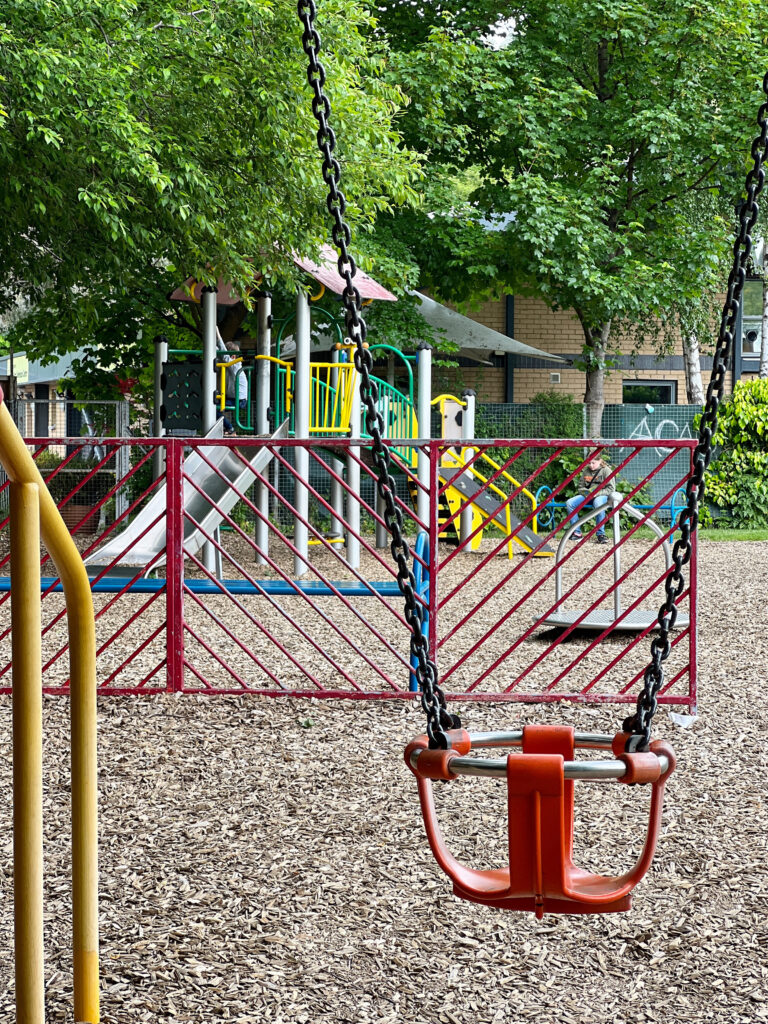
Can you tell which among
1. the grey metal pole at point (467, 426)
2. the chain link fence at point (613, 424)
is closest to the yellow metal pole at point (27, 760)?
the grey metal pole at point (467, 426)

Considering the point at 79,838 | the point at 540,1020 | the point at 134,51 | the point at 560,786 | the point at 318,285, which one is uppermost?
the point at 134,51

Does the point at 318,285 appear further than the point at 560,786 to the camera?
Yes

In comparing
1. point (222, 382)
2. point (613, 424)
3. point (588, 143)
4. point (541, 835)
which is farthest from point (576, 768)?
point (613, 424)

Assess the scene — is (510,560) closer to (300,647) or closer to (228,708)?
(300,647)

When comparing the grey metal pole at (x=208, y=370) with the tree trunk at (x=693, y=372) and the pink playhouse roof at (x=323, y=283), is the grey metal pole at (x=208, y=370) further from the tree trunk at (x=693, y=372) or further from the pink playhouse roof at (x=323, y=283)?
the tree trunk at (x=693, y=372)

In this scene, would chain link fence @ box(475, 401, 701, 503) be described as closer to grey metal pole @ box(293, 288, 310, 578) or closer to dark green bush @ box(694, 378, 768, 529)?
dark green bush @ box(694, 378, 768, 529)

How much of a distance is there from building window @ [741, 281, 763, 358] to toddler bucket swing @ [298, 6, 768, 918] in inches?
869

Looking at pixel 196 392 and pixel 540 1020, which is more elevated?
pixel 196 392

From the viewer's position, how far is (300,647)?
7.50 metres

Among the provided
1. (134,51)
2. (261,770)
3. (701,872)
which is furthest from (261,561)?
(701,872)

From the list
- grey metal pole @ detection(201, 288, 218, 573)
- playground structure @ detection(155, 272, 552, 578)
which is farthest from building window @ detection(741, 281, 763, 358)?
grey metal pole @ detection(201, 288, 218, 573)

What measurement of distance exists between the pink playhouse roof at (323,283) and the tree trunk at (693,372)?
9.59m

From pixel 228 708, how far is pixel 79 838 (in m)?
3.08

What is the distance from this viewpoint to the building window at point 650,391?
72.8 ft
